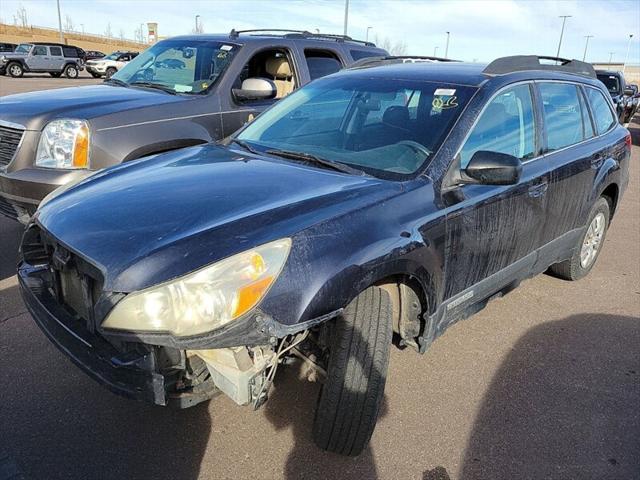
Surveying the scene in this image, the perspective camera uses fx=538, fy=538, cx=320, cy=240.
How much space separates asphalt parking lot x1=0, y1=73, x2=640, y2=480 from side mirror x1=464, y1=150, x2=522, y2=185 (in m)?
1.26

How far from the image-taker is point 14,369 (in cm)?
311

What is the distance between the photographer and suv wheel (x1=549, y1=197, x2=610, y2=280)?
14.8 ft

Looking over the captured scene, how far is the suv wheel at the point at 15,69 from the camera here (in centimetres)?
3150

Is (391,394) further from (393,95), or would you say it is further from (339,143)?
(393,95)

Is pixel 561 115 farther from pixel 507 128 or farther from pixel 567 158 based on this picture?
pixel 507 128

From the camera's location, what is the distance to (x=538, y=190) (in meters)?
3.41

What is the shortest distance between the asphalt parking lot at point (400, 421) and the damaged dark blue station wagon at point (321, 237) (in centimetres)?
33

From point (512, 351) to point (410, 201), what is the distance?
65.0 inches

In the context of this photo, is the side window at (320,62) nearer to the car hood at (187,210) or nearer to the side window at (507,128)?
the side window at (507,128)

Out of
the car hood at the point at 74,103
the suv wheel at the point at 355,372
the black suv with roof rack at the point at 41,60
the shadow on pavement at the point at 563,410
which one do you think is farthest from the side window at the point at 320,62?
the black suv with roof rack at the point at 41,60

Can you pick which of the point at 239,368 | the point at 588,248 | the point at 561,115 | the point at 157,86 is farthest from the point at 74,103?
Answer: the point at 588,248

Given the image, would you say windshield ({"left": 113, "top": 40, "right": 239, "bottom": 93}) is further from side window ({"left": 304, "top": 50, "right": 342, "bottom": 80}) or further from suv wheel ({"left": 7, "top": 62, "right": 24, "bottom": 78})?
suv wheel ({"left": 7, "top": 62, "right": 24, "bottom": 78})

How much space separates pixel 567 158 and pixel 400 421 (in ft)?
7.20

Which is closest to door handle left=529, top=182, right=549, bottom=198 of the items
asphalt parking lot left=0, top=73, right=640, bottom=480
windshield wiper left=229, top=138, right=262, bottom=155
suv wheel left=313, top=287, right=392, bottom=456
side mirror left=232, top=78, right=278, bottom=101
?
asphalt parking lot left=0, top=73, right=640, bottom=480
